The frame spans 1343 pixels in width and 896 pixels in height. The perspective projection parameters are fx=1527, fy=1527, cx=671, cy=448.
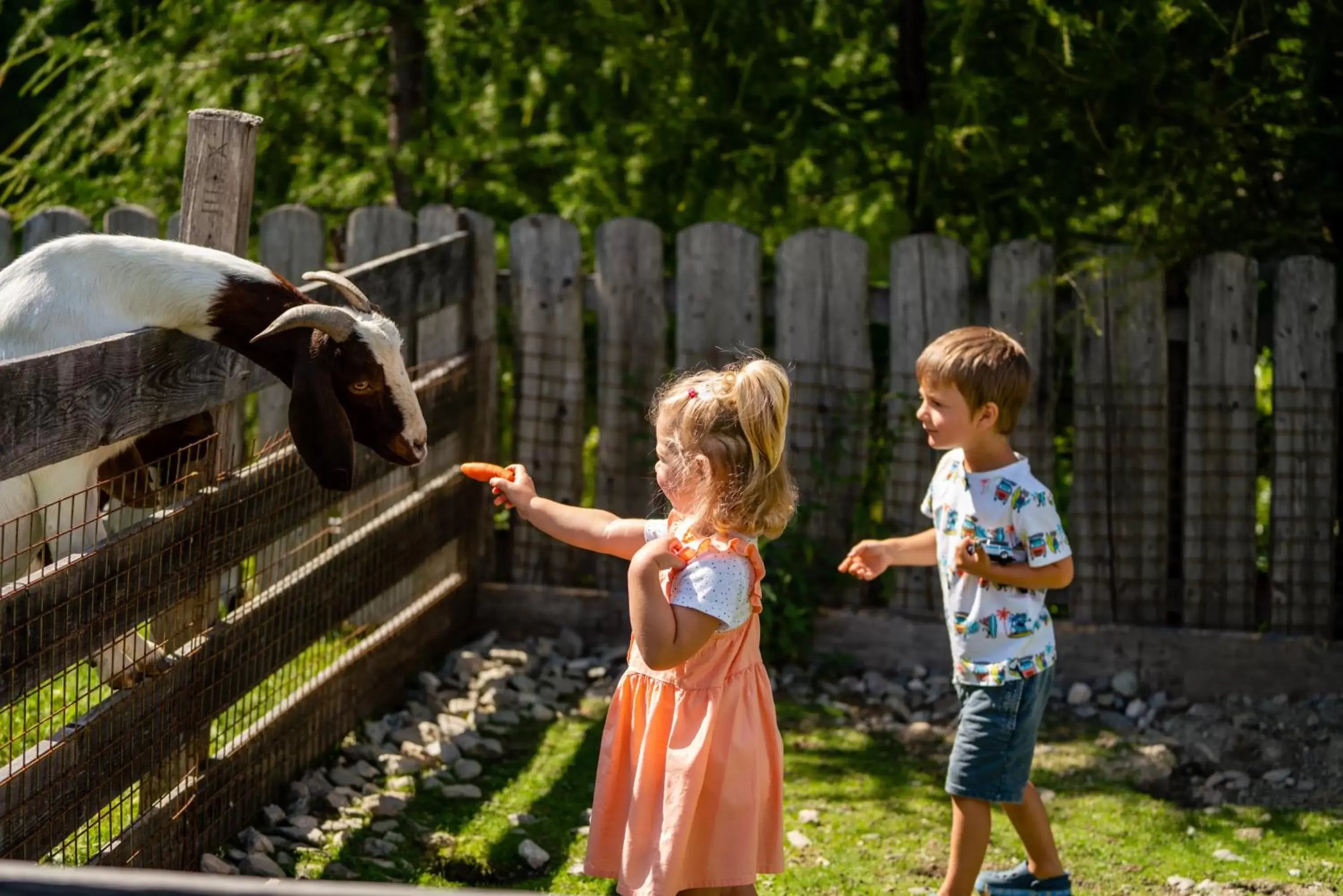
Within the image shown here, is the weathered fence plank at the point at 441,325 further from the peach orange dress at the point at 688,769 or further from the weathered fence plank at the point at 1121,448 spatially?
the peach orange dress at the point at 688,769

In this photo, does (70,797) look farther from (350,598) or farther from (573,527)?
(350,598)

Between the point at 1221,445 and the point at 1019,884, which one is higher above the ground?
the point at 1221,445

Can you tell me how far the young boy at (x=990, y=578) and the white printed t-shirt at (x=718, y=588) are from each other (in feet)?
2.87

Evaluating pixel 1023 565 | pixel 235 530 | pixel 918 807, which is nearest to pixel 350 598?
pixel 235 530

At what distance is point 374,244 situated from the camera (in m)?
6.77

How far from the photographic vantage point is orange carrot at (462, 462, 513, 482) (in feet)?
11.6

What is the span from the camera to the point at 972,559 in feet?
12.6

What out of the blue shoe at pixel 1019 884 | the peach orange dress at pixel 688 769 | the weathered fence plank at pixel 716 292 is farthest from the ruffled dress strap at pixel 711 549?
the weathered fence plank at pixel 716 292

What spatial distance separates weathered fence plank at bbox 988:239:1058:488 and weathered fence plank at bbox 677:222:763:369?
0.99 meters

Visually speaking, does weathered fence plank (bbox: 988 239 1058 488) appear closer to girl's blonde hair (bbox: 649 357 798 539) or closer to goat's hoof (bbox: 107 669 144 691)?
girl's blonde hair (bbox: 649 357 798 539)

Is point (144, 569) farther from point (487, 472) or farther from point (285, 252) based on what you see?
point (285, 252)

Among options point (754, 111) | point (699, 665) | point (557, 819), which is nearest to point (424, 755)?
point (557, 819)

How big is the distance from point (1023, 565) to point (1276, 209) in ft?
10.9

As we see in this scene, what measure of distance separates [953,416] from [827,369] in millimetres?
2525
